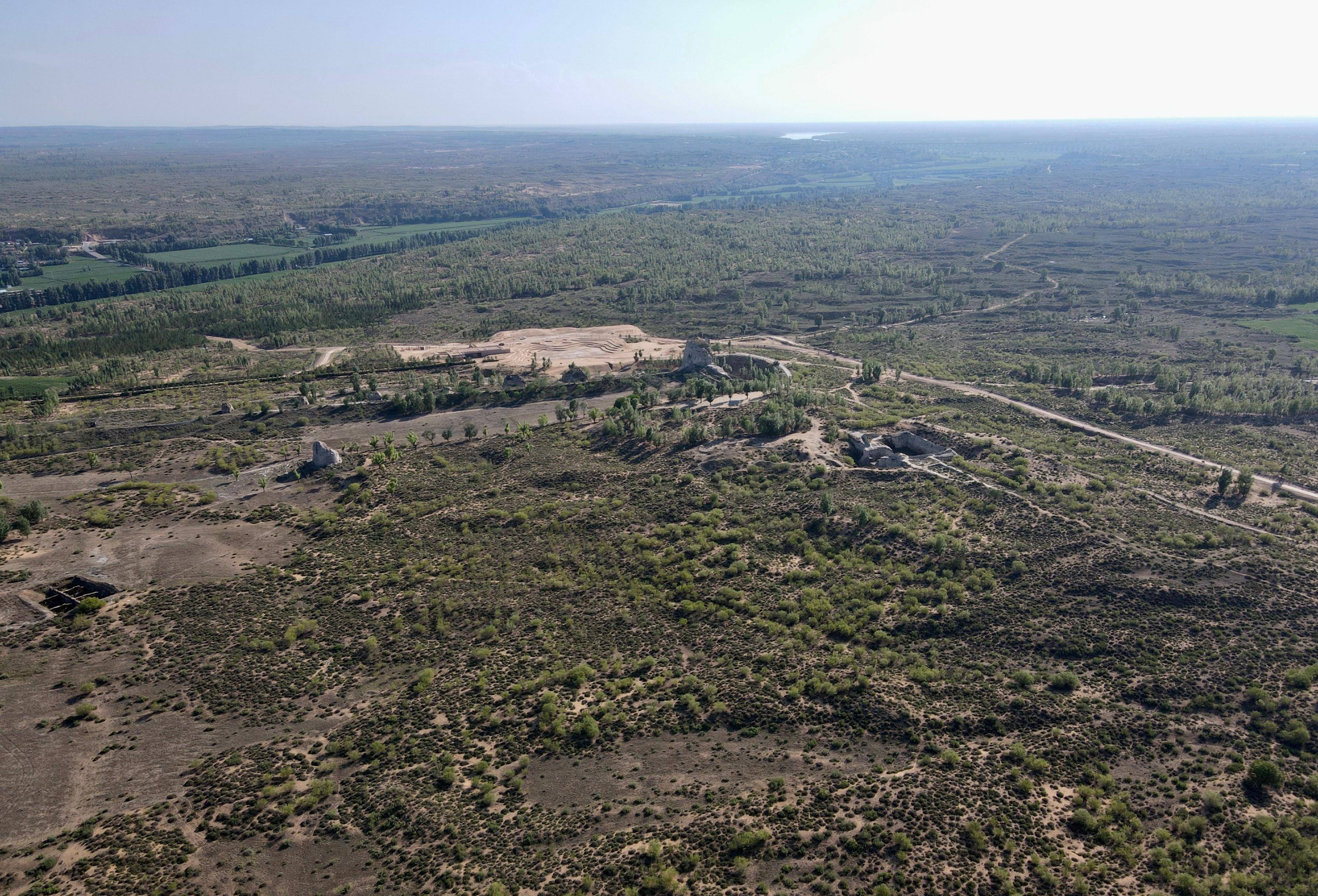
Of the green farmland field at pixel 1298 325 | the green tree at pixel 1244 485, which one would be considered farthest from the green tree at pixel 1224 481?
the green farmland field at pixel 1298 325

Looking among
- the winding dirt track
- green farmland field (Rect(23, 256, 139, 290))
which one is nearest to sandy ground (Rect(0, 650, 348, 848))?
the winding dirt track

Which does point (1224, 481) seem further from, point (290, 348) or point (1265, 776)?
point (290, 348)

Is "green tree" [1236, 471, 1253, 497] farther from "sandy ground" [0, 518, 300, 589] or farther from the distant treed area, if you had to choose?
"sandy ground" [0, 518, 300, 589]

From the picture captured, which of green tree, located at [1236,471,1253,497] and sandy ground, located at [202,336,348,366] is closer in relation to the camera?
green tree, located at [1236,471,1253,497]

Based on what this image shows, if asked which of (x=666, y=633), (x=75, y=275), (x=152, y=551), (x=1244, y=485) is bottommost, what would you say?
(x=666, y=633)

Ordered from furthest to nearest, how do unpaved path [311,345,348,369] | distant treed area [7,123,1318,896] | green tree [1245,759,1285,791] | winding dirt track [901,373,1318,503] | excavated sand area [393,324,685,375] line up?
unpaved path [311,345,348,369] < excavated sand area [393,324,685,375] < winding dirt track [901,373,1318,503] < green tree [1245,759,1285,791] < distant treed area [7,123,1318,896]

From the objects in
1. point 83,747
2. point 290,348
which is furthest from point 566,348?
point 83,747

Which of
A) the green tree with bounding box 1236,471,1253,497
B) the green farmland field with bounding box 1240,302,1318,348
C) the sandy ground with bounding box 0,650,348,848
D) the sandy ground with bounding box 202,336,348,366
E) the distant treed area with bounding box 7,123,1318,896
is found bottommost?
the sandy ground with bounding box 0,650,348,848

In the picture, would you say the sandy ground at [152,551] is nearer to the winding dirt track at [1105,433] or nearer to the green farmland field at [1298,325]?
the winding dirt track at [1105,433]

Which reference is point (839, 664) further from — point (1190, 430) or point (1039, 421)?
point (1190, 430)
